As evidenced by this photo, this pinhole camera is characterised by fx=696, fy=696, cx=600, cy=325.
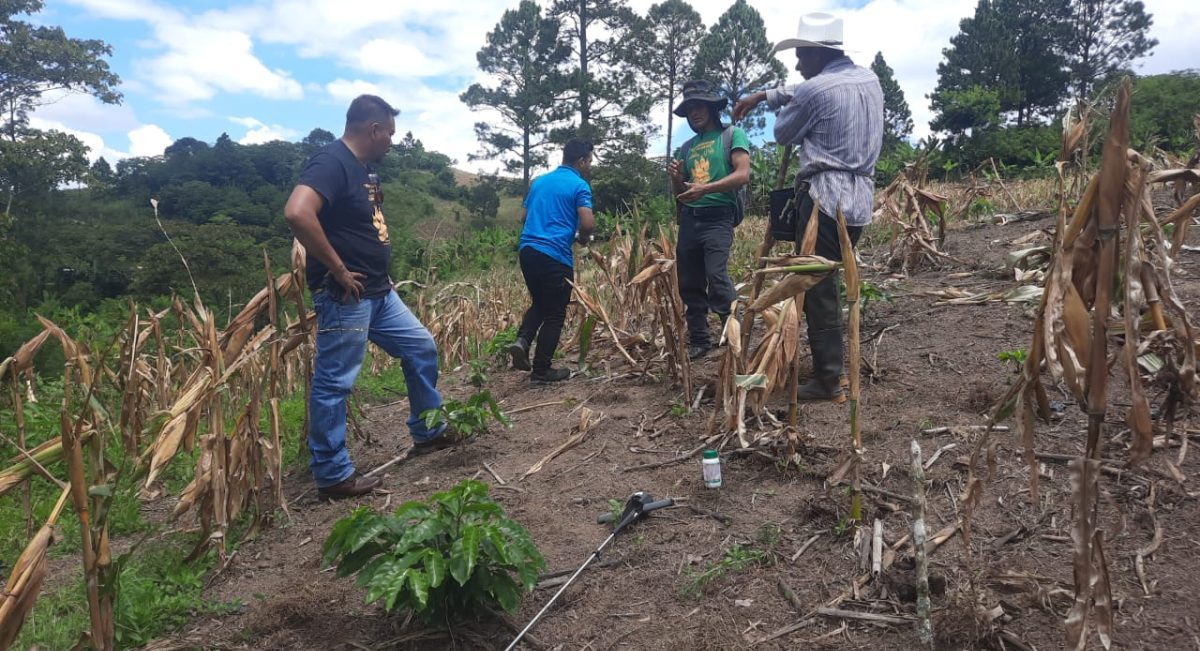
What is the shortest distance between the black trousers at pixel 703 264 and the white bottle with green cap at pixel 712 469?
185 centimetres

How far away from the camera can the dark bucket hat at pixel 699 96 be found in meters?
4.49

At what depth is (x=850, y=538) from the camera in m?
2.42

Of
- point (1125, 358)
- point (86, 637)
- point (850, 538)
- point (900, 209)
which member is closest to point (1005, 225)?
point (900, 209)

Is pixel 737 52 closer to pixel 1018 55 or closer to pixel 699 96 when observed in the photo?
pixel 1018 55

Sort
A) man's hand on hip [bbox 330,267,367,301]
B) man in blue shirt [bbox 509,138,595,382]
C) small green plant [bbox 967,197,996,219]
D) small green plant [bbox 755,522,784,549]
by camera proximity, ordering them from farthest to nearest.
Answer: small green plant [bbox 967,197,996,219], man in blue shirt [bbox 509,138,595,382], man's hand on hip [bbox 330,267,367,301], small green plant [bbox 755,522,784,549]

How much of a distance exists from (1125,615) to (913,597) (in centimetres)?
52

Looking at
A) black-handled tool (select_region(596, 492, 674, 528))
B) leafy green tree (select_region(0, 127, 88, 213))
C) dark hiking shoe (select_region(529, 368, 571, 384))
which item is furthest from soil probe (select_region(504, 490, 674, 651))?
leafy green tree (select_region(0, 127, 88, 213))

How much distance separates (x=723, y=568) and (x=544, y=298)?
289 cm

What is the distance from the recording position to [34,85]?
25.7 metres

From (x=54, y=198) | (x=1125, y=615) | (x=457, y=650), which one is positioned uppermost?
(x=54, y=198)

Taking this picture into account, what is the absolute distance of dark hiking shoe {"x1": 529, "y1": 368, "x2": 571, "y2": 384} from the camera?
5094mm

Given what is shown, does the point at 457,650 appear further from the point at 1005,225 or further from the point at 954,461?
the point at 1005,225

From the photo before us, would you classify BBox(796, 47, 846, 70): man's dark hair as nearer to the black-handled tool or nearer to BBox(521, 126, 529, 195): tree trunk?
the black-handled tool

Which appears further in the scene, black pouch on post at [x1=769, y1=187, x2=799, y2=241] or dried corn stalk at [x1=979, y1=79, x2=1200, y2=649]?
black pouch on post at [x1=769, y1=187, x2=799, y2=241]
